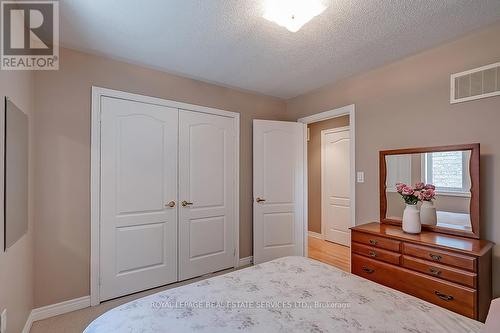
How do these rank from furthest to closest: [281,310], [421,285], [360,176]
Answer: [360,176] → [421,285] → [281,310]

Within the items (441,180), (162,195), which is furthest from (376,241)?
(162,195)

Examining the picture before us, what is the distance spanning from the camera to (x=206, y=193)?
313 cm

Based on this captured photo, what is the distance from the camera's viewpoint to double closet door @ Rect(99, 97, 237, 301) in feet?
8.24

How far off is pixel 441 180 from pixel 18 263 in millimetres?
3411

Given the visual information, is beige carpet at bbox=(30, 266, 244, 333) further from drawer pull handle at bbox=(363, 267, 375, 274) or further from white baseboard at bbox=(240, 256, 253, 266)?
drawer pull handle at bbox=(363, 267, 375, 274)

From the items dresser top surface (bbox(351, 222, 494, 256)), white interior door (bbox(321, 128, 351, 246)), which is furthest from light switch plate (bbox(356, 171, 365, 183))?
white interior door (bbox(321, 128, 351, 246))

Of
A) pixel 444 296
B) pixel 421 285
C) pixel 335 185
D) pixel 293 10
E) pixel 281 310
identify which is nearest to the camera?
pixel 281 310

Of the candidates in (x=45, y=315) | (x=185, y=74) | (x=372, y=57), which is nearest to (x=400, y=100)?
(x=372, y=57)

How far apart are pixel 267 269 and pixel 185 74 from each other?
2.34 meters

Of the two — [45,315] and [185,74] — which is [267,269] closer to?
[45,315]

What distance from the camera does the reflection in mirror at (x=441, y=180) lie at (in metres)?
2.10

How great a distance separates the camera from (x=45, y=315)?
2.19 meters

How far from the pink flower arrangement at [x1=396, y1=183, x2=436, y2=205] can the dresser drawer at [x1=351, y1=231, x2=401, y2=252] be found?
0.43m

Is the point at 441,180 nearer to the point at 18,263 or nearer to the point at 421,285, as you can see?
the point at 421,285
